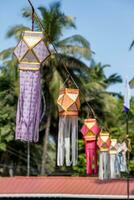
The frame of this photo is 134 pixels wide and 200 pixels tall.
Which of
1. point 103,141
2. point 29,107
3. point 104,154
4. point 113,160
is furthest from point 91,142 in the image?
point 29,107

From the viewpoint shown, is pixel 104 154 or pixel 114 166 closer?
pixel 104 154

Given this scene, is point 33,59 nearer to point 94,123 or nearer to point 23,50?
point 23,50

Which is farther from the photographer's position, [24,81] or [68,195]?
[68,195]

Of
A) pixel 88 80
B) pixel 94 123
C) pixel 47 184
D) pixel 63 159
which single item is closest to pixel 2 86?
pixel 88 80

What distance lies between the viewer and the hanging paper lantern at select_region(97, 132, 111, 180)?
1352 cm

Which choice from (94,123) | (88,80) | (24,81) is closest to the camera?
(24,81)

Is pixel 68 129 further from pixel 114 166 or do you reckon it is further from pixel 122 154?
pixel 122 154

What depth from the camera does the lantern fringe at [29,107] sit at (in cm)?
802

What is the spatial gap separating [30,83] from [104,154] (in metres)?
6.00

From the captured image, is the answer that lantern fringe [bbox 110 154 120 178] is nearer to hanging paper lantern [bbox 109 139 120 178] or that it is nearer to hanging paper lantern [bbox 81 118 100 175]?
hanging paper lantern [bbox 109 139 120 178]

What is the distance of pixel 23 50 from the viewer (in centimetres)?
834

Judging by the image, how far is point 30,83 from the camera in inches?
323

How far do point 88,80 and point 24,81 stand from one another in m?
19.1

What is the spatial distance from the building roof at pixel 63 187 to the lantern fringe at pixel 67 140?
237 inches
